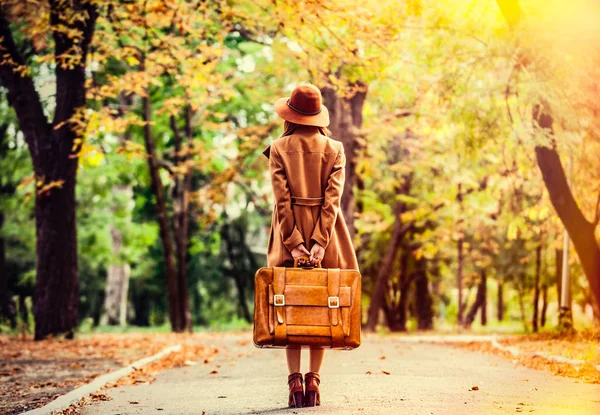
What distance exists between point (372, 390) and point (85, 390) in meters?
2.76

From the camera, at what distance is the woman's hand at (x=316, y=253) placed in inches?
252

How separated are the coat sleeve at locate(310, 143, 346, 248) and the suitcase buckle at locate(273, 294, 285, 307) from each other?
54cm

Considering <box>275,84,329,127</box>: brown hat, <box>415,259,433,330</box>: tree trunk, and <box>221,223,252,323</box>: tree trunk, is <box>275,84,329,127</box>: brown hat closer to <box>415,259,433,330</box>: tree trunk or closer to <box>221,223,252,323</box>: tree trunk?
<box>415,259,433,330</box>: tree trunk

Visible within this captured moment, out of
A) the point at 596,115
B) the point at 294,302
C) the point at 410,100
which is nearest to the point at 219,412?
the point at 294,302

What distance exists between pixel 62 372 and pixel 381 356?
4.61 meters

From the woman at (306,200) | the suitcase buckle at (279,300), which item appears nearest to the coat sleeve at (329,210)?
the woman at (306,200)

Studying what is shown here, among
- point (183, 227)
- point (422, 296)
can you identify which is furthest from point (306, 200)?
point (422, 296)

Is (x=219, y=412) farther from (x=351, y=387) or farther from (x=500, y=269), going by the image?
(x=500, y=269)

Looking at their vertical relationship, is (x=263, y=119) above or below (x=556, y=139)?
above

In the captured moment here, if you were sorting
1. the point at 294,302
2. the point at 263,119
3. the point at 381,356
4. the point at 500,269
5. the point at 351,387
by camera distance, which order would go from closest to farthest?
the point at 294,302
the point at 351,387
the point at 381,356
the point at 263,119
the point at 500,269

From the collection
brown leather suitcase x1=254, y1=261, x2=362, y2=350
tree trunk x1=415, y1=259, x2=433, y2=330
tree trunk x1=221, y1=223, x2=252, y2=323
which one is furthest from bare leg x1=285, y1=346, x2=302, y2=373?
tree trunk x1=221, y1=223, x2=252, y2=323

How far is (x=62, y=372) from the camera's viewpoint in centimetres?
1017

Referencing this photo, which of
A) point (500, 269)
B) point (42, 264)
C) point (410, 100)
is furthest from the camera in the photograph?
point (500, 269)

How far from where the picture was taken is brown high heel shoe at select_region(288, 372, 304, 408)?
641 cm
